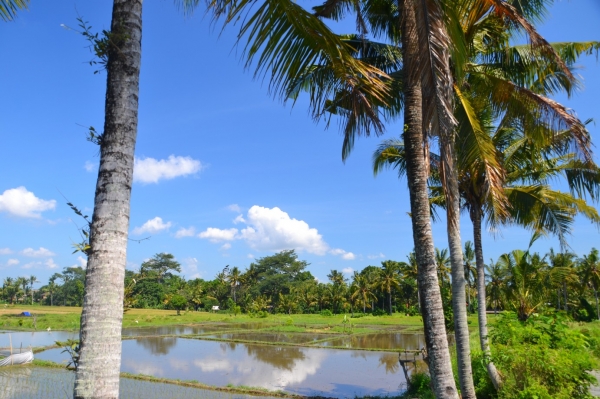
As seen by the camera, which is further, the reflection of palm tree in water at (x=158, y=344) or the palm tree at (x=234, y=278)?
the palm tree at (x=234, y=278)

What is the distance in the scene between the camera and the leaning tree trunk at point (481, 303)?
282 inches

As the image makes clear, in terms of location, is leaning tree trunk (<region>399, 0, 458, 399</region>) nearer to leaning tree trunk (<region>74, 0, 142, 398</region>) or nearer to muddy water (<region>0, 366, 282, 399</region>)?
leaning tree trunk (<region>74, 0, 142, 398</region>)

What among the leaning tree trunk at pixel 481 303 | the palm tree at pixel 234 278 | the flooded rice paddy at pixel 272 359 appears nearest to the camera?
the leaning tree trunk at pixel 481 303

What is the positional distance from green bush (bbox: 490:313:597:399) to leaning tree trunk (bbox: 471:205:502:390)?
1.42 ft

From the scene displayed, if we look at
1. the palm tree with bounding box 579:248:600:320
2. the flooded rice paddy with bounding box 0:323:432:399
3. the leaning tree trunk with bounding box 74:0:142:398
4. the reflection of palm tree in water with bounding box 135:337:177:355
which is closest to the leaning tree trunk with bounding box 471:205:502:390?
the flooded rice paddy with bounding box 0:323:432:399

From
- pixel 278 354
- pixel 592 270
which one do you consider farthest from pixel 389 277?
pixel 278 354

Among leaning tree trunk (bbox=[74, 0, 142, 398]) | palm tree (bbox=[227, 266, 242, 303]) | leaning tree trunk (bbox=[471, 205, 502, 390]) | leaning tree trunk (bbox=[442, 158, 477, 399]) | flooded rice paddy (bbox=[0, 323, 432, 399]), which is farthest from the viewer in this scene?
palm tree (bbox=[227, 266, 242, 303])

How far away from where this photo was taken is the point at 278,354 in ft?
70.5

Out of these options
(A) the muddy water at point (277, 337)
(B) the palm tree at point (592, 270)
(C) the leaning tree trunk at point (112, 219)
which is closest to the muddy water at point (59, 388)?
(C) the leaning tree trunk at point (112, 219)

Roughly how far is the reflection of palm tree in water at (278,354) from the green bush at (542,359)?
41.2 ft

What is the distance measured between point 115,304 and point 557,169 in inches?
360

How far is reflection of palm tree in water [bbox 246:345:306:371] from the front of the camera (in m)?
19.2

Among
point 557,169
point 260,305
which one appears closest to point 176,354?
point 557,169

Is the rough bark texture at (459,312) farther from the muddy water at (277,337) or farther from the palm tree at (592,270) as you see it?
the palm tree at (592,270)
